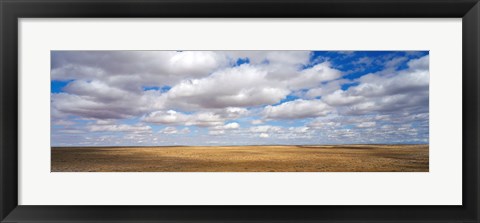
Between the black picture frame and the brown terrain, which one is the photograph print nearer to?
the brown terrain

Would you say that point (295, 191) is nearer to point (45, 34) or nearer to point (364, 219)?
point (364, 219)

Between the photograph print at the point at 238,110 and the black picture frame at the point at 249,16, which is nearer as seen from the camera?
the black picture frame at the point at 249,16

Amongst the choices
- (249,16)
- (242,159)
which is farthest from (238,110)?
(249,16)

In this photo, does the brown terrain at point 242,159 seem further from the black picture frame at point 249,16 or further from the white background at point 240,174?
the black picture frame at point 249,16

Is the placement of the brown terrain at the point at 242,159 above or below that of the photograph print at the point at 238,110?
below

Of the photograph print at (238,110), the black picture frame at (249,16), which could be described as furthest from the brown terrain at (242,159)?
the black picture frame at (249,16)

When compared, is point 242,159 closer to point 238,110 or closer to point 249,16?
point 238,110

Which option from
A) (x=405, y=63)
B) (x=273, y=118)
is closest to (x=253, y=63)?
(x=273, y=118)
